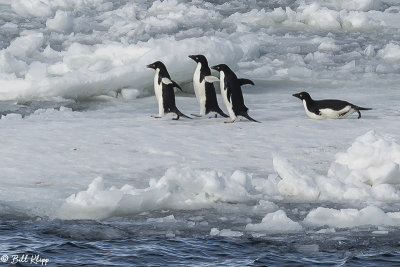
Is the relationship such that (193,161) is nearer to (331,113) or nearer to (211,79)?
(211,79)

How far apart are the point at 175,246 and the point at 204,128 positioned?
13.2 ft

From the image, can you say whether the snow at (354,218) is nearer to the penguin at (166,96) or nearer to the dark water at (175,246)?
the dark water at (175,246)

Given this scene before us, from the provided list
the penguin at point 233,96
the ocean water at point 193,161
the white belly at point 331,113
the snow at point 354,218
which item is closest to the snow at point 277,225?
the ocean water at point 193,161

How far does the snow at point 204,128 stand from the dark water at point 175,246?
0.18m

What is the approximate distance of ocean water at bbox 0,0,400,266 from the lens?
217 inches

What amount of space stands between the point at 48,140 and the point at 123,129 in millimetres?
930

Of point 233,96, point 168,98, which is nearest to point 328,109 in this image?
point 233,96

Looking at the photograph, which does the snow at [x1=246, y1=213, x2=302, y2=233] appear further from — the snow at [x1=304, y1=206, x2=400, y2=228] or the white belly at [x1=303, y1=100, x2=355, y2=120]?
the white belly at [x1=303, y1=100, x2=355, y2=120]

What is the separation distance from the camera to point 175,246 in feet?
18.0

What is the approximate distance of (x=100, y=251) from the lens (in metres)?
5.38

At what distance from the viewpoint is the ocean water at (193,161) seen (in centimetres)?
552

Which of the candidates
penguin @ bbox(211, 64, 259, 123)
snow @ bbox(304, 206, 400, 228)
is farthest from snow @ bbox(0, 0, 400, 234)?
penguin @ bbox(211, 64, 259, 123)

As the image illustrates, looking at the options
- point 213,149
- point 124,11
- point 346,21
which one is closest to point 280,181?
point 213,149

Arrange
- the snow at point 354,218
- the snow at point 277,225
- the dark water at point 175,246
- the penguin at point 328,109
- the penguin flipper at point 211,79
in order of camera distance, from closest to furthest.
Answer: the dark water at point 175,246, the snow at point 277,225, the snow at point 354,218, the penguin at point 328,109, the penguin flipper at point 211,79
